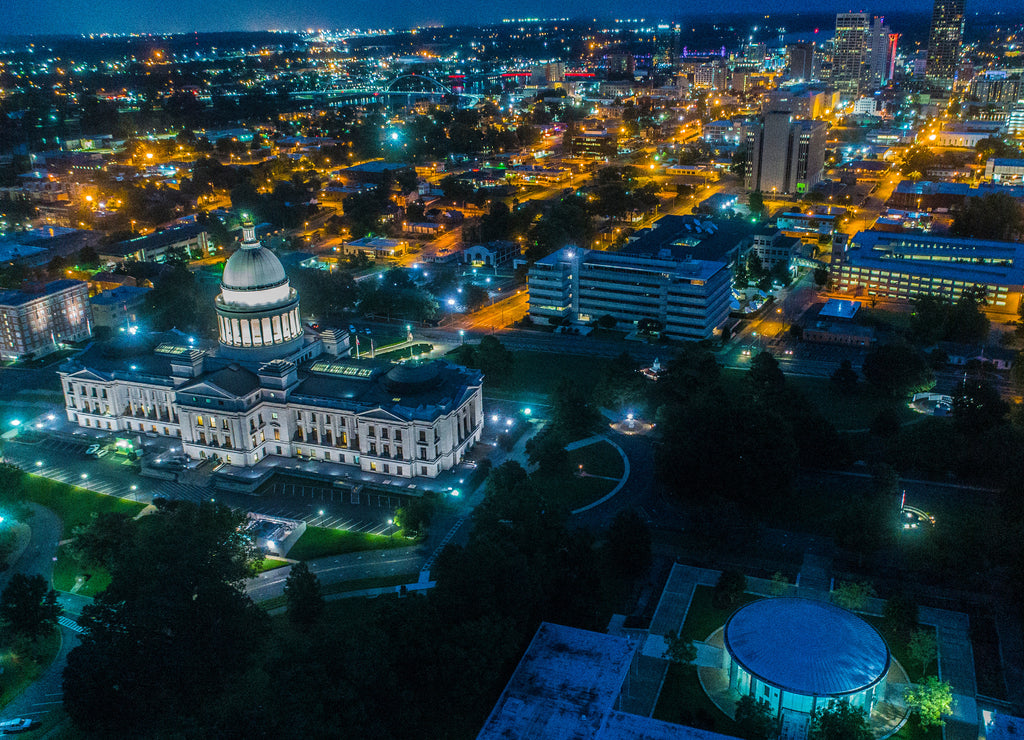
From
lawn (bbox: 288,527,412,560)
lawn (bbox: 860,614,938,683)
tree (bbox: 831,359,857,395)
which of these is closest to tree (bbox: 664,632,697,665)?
lawn (bbox: 860,614,938,683)

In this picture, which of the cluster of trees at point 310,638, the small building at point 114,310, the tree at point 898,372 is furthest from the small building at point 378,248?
the cluster of trees at point 310,638

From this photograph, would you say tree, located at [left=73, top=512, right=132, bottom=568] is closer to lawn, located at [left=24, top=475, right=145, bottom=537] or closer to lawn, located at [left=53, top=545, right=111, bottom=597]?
lawn, located at [left=53, top=545, right=111, bottom=597]

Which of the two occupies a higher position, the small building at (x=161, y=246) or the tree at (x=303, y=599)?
the small building at (x=161, y=246)

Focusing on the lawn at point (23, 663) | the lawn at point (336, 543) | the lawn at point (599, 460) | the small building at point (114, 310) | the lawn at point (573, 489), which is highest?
the small building at point (114, 310)

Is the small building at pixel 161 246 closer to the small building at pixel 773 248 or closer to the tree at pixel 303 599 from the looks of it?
the tree at pixel 303 599

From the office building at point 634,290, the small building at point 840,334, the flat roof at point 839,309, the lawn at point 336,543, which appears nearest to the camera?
the lawn at point 336,543

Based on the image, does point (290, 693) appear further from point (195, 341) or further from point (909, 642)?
point (195, 341)

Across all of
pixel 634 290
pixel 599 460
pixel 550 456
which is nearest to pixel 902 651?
pixel 599 460

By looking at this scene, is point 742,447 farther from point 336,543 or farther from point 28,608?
point 28,608
